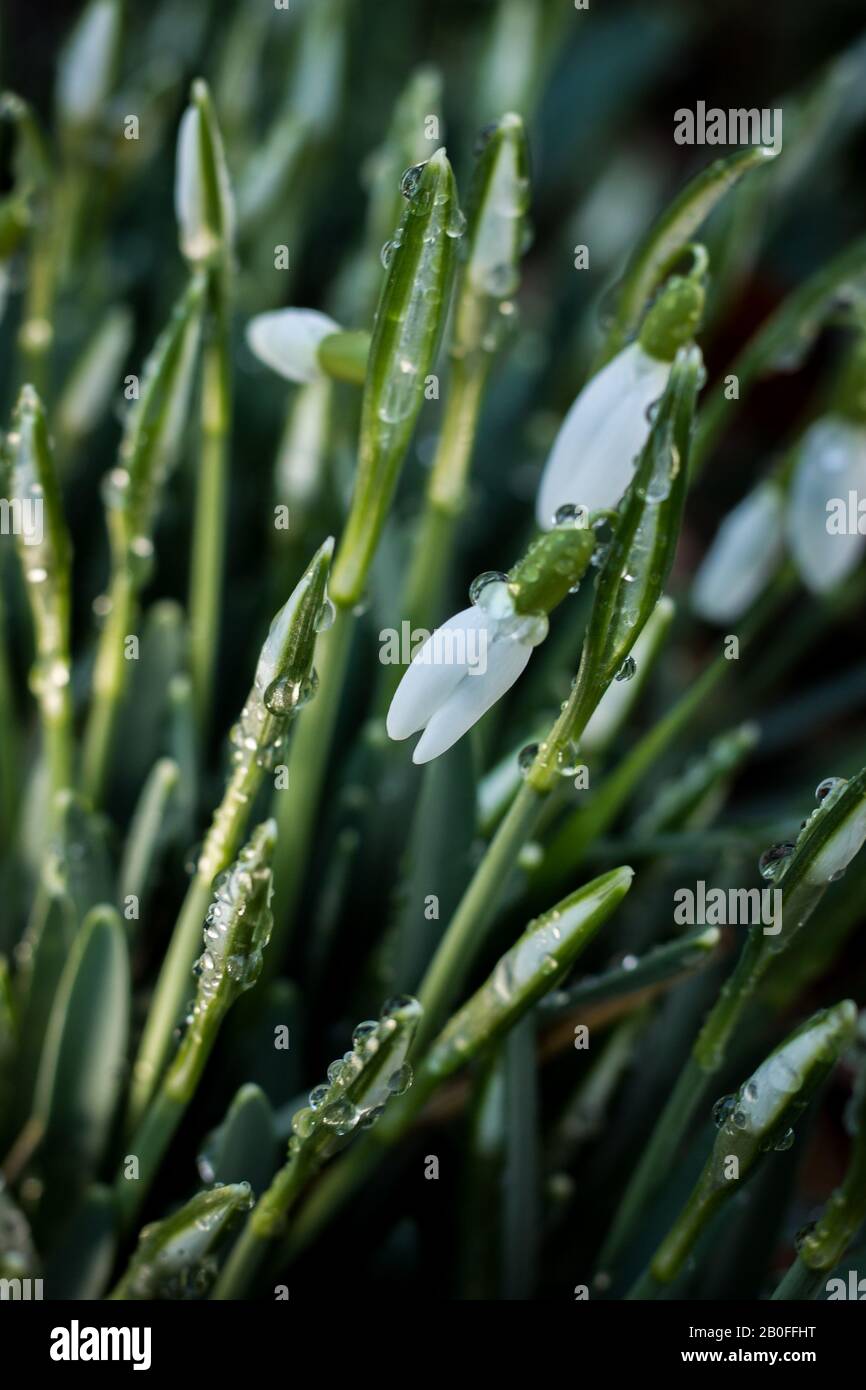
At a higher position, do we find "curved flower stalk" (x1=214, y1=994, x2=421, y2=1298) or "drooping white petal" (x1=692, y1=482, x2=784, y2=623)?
"drooping white petal" (x1=692, y1=482, x2=784, y2=623)

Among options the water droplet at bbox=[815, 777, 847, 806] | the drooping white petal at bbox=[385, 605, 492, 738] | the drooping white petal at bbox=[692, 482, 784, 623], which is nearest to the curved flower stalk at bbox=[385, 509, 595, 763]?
the drooping white petal at bbox=[385, 605, 492, 738]

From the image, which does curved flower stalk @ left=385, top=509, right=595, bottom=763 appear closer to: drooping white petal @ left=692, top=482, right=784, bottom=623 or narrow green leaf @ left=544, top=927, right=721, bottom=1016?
narrow green leaf @ left=544, top=927, right=721, bottom=1016

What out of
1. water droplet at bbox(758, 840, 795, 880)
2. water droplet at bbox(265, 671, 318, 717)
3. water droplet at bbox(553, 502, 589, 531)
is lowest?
water droplet at bbox(758, 840, 795, 880)

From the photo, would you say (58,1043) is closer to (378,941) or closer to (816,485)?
(378,941)

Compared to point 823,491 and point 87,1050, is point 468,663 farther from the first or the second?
point 823,491

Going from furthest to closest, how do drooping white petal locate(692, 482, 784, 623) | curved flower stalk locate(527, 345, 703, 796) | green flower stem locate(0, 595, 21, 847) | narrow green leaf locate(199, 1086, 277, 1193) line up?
1. drooping white petal locate(692, 482, 784, 623)
2. green flower stem locate(0, 595, 21, 847)
3. narrow green leaf locate(199, 1086, 277, 1193)
4. curved flower stalk locate(527, 345, 703, 796)

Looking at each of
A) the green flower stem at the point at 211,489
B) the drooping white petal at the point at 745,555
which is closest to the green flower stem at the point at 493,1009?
the green flower stem at the point at 211,489

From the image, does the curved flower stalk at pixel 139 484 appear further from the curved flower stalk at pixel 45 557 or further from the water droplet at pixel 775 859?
the water droplet at pixel 775 859

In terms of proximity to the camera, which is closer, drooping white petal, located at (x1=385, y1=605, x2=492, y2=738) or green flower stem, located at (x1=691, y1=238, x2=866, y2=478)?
drooping white petal, located at (x1=385, y1=605, x2=492, y2=738)
